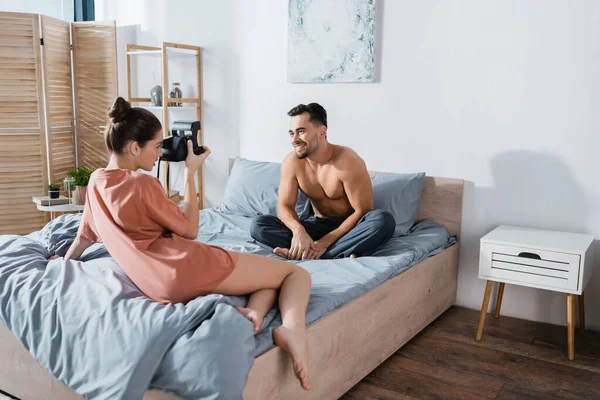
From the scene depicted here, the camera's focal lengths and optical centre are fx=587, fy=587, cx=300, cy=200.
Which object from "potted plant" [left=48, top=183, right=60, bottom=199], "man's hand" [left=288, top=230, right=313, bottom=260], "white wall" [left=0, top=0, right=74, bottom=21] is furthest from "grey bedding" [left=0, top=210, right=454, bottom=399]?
"white wall" [left=0, top=0, right=74, bottom=21]

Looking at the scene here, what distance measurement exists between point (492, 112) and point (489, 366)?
1.17m

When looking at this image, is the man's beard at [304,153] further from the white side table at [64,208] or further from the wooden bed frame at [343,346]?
the white side table at [64,208]

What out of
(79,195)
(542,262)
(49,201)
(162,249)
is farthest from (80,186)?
(542,262)

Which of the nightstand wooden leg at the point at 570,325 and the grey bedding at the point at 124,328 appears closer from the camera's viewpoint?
the grey bedding at the point at 124,328

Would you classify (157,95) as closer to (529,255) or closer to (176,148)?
(176,148)

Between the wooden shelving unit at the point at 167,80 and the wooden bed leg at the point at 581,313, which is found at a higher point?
the wooden shelving unit at the point at 167,80

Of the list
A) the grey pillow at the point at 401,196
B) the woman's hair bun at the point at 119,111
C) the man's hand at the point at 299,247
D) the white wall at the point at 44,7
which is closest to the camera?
the woman's hair bun at the point at 119,111

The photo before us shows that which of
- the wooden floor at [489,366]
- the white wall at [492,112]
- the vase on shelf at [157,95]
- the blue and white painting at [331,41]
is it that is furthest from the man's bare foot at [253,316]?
the vase on shelf at [157,95]

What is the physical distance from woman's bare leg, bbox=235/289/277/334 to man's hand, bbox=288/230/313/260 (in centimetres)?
62

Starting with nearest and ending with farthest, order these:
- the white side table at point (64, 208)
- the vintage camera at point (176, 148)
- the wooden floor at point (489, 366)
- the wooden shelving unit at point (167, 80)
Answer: the vintage camera at point (176, 148), the wooden floor at point (489, 366), the white side table at point (64, 208), the wooden shelving unit at point (167, 80)

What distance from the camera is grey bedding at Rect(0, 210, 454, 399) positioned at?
1.40m

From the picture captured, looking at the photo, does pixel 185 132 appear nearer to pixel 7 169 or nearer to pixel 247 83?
pixel 247 83

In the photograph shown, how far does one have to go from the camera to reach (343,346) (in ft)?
6.26

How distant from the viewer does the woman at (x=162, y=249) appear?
1.60 m
